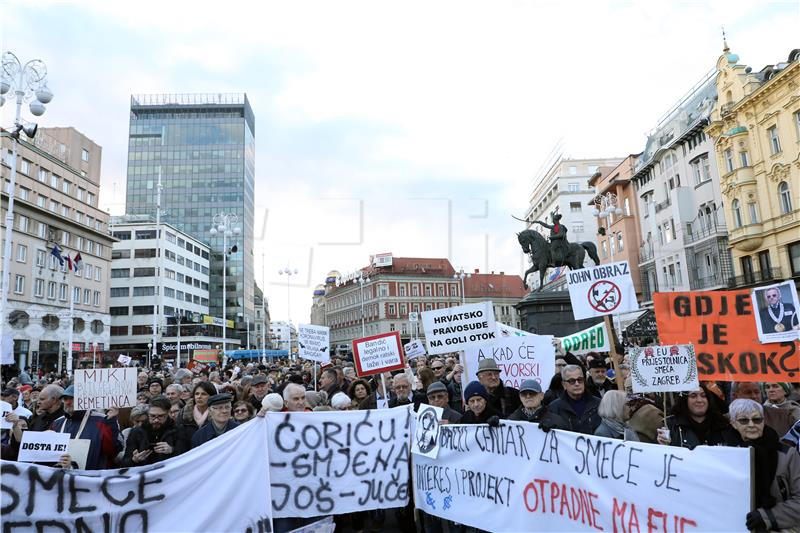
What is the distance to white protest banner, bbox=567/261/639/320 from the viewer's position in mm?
7820

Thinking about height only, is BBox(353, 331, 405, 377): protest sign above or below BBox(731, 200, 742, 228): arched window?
below

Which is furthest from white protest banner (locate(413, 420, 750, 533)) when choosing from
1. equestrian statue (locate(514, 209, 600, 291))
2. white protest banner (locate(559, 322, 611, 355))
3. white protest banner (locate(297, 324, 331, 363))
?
equestrian statue (locate(514, 209, 600, 291))

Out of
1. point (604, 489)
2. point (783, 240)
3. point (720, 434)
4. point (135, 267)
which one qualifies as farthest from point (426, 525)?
point (135, 267)

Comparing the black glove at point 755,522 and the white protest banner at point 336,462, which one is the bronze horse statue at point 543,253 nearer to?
the white protest banner at point 336,462

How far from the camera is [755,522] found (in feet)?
11.4

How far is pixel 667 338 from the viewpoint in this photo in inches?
252

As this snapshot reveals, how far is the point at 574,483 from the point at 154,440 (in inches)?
167

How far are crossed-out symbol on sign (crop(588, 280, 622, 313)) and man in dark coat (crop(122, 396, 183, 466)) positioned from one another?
596 centimetres

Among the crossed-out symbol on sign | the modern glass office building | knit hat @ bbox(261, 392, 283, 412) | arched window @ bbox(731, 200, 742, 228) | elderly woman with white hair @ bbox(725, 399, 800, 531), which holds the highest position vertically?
the modern glass office building

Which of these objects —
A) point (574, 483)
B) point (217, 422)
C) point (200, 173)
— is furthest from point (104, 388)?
Result: point (200, 173)

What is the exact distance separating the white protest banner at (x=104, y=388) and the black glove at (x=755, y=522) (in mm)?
5809

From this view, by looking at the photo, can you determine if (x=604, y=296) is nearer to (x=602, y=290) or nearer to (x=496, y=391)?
(x=602, y=290)

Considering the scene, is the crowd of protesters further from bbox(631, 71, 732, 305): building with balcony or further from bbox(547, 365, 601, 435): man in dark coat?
bbox(631, 71, 732, 305): building with balcony

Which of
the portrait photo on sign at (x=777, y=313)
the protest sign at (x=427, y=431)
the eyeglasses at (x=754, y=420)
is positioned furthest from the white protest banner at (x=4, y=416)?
the portrait photo on sign at (x=777, y=313)
